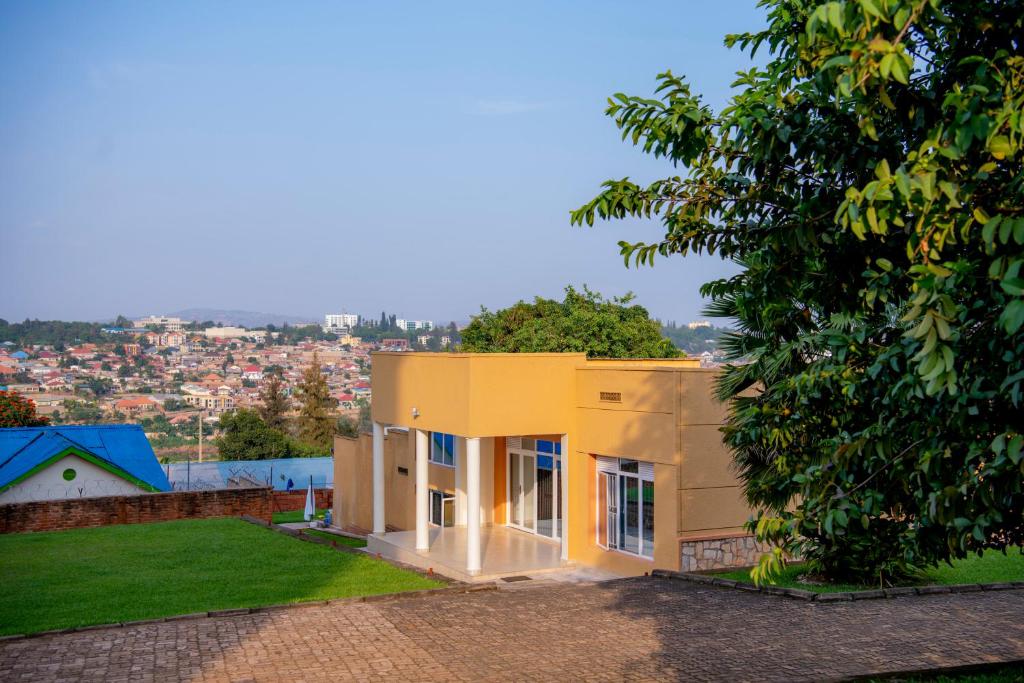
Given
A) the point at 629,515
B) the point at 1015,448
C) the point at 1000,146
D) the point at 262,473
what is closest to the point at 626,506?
the point at 629,515

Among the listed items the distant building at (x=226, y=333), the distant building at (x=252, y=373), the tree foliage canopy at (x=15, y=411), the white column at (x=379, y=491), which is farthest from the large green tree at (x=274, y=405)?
the distant building at (x=226, y=333)

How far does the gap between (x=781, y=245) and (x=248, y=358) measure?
151 m

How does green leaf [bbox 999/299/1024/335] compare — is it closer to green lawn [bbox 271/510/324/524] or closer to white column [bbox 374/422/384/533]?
white column [bbox 374/422/384/533]

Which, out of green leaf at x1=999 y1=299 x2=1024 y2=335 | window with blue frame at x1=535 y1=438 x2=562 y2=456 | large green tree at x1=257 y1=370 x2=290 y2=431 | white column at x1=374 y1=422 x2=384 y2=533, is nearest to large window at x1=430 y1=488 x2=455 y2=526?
white column at x1=374 y1=422 x2=384 y2=533

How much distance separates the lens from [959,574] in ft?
58.1

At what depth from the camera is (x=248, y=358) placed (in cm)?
15200

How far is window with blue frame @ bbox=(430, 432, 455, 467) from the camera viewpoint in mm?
28031

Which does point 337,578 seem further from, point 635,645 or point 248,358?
point 248,358

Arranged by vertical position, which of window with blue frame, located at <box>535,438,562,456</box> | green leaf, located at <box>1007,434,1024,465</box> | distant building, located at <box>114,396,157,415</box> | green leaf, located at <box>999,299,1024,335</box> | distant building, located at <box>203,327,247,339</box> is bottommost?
distant building, located at <box>114,396,157,415</box>

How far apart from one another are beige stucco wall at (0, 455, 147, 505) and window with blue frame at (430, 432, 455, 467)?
33.2 ft

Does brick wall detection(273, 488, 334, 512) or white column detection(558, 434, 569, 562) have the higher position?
white column detection(558, 434, 569, 562)

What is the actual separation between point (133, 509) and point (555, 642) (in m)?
18.7

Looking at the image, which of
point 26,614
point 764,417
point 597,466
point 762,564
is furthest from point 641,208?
point 597,466

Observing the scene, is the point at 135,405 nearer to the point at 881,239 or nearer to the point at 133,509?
the point at 133,509
